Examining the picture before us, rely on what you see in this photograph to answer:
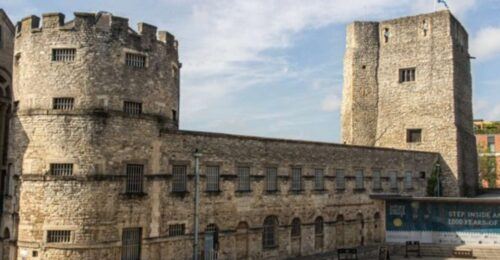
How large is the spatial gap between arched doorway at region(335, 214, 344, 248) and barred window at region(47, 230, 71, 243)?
18.9 m

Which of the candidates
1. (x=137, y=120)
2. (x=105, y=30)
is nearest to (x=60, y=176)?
(x=137, y=120)

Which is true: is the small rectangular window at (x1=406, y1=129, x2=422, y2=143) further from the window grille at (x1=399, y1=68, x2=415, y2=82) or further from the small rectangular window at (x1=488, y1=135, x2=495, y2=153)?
the small rectangular window at (x1=488, y1=135, x2=495, y2=153)

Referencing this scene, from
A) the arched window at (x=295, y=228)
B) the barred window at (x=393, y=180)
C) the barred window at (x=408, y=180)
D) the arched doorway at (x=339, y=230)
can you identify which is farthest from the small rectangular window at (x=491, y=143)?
Answer: the arched window at (x=295, y=228)

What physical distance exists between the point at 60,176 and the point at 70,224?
80.5 inches

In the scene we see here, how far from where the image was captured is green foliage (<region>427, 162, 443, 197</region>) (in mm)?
44531

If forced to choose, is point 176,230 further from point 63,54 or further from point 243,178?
point 63,54

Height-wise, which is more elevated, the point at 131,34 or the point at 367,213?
the point at 131,34

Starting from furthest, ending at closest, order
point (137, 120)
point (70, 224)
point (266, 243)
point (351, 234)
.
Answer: point (351, 234) → point (266, 243) → point (137, 120) → point (70, 224)

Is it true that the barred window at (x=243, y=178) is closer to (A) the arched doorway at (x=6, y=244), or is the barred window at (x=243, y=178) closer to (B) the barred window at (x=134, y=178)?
(B) the barred window at (x=134, y=178)

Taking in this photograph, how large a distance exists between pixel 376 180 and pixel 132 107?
21.5 m

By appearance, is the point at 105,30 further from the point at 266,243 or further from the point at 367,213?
the point at 367,213

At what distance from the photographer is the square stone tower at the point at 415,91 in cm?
4647

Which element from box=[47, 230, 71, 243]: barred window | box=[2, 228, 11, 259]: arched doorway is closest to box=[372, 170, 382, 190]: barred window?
box=[47, 230, 71, 243]: barred window

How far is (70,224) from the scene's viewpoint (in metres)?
21.7
